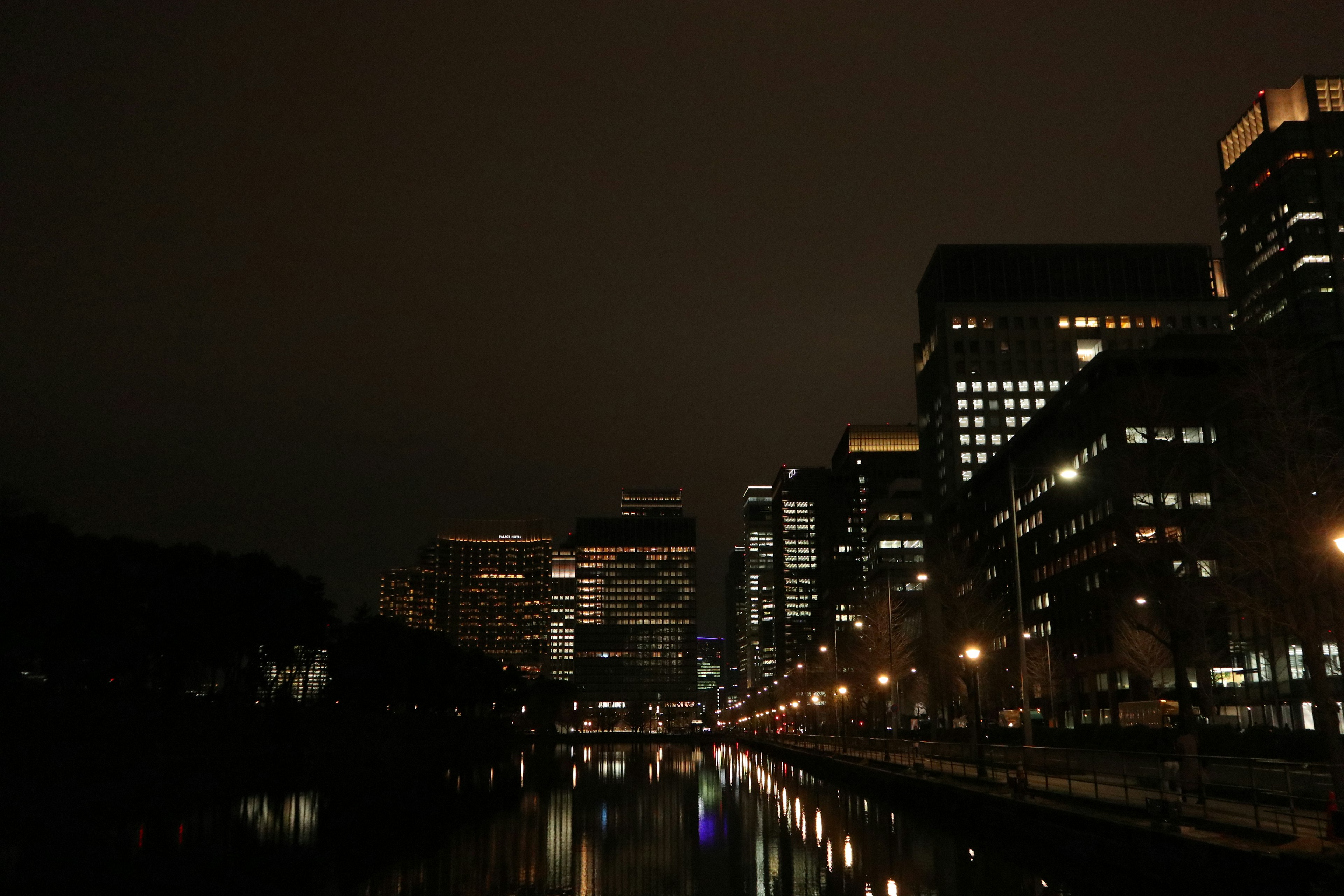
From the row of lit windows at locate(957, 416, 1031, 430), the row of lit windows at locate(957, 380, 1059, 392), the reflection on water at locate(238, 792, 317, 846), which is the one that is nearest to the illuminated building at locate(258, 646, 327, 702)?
the reflection on water at locate(238, 792, 317, 846)

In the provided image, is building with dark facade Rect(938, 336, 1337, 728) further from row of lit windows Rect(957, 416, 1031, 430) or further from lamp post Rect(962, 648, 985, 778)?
row of lit windows Rect(957, 416, 1031, 430)

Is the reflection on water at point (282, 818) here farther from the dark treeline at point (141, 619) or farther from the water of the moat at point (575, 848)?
the dark treeline at point (141, 619)

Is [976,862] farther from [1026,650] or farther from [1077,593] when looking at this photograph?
[1077,593]

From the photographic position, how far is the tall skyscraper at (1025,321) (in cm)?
17550

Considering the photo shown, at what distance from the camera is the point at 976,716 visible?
2138 inches

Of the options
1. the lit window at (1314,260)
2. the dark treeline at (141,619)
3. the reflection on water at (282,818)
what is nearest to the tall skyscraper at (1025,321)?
the lit window at (1314,260)

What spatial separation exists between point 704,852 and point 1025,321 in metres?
162

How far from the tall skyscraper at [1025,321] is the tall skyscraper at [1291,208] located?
9053 millimetres

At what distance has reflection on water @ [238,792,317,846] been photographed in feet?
115

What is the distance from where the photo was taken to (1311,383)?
3278cm

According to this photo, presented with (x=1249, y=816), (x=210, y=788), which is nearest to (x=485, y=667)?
(x=210, y=788)

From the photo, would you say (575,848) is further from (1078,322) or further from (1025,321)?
(1078,322)

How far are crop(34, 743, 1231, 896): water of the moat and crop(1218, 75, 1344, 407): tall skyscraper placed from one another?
142947 mm

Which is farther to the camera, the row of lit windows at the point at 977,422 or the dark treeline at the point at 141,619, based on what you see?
the row of lit windows at the point at 977,422
